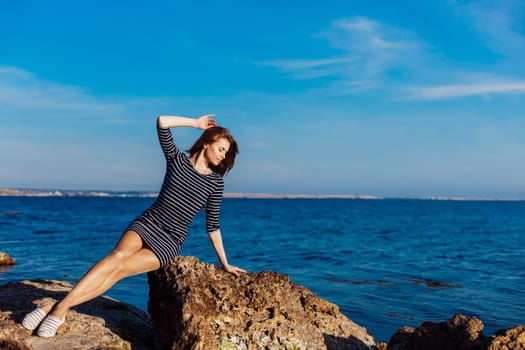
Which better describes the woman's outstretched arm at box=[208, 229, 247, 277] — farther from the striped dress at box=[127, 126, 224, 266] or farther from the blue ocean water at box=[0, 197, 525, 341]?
the blue ocean water at box=[0, 197, 525, 341]

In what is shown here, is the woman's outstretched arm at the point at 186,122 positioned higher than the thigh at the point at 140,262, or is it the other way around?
the woman's outstretched arm at the point at 186,122

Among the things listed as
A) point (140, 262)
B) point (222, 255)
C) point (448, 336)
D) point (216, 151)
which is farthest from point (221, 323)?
point (448, 336)

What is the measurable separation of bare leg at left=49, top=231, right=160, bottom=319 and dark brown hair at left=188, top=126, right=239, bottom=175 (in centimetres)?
122

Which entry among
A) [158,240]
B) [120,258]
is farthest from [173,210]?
[120,258]

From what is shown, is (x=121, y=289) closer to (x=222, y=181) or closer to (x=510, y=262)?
(x=222, y=181)

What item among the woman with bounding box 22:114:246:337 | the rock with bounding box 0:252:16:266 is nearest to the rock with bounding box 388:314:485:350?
the woman with bounding box 22:114:246:337

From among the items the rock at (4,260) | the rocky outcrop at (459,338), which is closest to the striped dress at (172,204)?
the rocky outcrop at (459,338)

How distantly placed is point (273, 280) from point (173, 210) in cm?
151

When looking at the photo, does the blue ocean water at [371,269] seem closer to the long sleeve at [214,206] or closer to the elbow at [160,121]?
the long sleeve at [214,206]

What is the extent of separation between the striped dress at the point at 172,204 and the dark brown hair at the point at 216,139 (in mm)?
145

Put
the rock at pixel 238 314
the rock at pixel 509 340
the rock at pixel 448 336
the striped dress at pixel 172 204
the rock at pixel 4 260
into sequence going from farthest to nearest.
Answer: the rock at pixel 4 260, the striped dress at pixel 172 204, the rock at pixel 238 314, the rock at pixel 448 336, the rock at pixel 509 340

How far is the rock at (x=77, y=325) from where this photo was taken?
5199 millimetres

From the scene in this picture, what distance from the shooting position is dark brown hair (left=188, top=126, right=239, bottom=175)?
5.94 meters

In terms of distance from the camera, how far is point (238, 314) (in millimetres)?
5664
